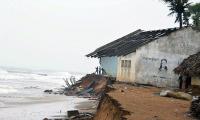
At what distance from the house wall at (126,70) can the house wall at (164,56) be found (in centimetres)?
38

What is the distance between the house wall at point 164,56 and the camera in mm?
31141

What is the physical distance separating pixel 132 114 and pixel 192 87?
14.7 metres

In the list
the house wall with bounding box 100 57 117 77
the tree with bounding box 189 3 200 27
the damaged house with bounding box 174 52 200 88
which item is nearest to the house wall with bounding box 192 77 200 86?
the damaged house with bounding box 174 52 200 88

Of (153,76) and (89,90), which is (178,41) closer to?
(153,76)

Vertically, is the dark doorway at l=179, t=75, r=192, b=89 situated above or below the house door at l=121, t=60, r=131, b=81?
below

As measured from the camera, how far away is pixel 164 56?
31766mm

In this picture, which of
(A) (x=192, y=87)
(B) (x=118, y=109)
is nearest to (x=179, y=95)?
(A) (x=192, y=87)

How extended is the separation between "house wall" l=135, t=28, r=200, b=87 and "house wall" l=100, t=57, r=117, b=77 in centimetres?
632

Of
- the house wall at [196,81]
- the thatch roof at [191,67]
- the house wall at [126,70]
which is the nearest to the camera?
the thatch roof at [191,67]

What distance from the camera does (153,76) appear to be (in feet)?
103

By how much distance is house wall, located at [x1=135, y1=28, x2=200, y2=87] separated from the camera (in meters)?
31.1

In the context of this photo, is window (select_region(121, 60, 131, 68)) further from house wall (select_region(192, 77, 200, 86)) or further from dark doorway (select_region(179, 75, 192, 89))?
house wall (select_region(192, 77, 200, 86))

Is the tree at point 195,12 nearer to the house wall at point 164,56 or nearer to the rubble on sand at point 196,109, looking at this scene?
the house wall at point 164,56

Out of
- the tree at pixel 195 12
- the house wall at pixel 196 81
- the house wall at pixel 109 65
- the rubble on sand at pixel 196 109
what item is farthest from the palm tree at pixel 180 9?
the rubble on sand at pixel 196 109
